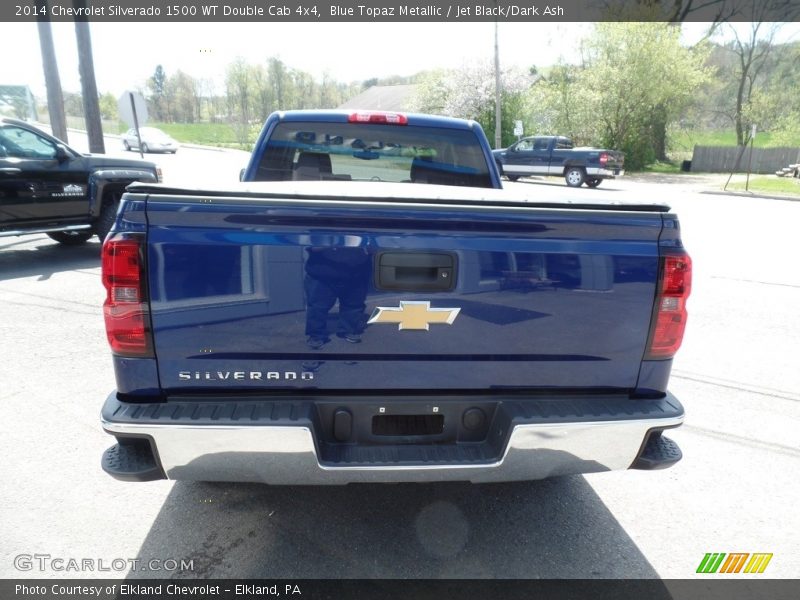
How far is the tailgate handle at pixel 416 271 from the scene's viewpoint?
7.22 feet

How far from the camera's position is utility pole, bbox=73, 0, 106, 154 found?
464 inches

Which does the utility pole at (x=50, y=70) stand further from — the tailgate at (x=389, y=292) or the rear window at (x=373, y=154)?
the tailgate at (x=389, y=292)

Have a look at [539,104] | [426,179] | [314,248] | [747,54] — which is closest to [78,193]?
[426,179]

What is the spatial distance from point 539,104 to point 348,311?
37133mm

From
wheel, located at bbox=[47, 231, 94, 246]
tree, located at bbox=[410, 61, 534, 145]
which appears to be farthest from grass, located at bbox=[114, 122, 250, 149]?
wheel, located at bbox=[47, 231, 94, 246]

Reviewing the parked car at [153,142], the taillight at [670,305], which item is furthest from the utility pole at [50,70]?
the parked car at [153,142]

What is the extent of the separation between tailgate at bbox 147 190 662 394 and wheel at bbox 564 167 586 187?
21680mm

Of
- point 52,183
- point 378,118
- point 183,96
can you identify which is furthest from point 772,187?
point 183,96

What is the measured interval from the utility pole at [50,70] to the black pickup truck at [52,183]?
5.18m

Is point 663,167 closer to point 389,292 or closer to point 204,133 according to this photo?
point 389,292

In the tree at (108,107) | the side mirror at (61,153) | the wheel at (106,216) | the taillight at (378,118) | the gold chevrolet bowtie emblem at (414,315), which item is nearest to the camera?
the gold chevrolet bowtie emblem at (414,315)

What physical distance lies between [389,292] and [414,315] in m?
0.14

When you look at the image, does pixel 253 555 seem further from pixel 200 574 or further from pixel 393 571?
pixel 393 571

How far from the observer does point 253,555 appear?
8.69 ft
